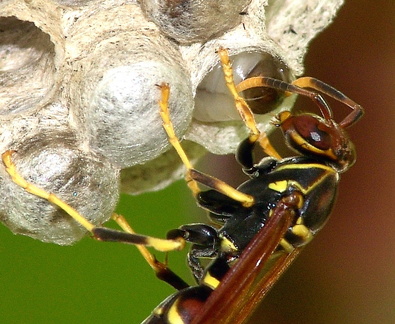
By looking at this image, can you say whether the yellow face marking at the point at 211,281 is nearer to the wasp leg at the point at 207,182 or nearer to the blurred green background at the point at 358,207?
the wasp leg at the point at 207,182

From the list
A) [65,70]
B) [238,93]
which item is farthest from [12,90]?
[238,93]

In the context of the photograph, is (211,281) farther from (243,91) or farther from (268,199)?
(243,91)

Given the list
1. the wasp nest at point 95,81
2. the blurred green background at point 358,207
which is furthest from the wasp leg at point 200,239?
the blurred green background at point 358,207

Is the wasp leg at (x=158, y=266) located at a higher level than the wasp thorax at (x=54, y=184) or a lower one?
lower

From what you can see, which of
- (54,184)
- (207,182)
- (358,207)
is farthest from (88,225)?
(358,207)

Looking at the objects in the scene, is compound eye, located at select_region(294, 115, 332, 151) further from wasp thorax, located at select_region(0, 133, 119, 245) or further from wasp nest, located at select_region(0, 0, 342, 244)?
wasp thorax, located at select_region(0, 133, 119, 245)

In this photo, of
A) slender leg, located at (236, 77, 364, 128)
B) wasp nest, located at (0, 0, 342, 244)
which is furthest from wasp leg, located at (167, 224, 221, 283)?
slender leg, located at (236, 77, 364, 128)
